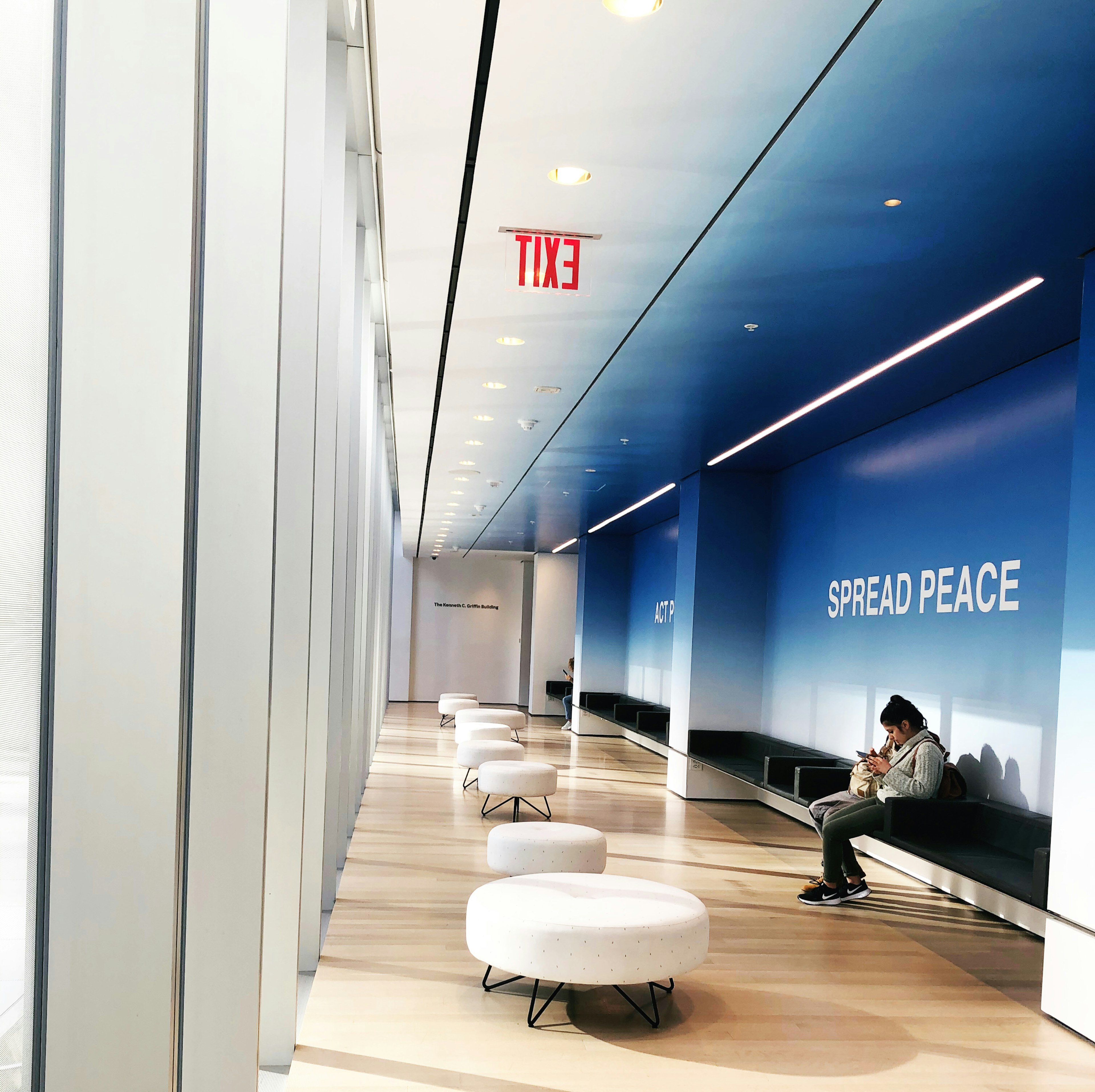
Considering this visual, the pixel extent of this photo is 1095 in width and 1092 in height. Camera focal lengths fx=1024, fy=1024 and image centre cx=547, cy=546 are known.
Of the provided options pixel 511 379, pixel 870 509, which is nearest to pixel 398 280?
pixel 511 379

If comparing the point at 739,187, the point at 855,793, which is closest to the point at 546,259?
the point at 739,187

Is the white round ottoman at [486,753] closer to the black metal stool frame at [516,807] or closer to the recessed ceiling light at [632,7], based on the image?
the black metal stool frame at [516,807]

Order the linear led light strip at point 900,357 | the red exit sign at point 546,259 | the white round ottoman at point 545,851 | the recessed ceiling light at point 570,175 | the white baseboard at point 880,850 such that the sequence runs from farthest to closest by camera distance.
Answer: the white baseboard at point 880,850, the white round ottoman at point 545,851, the linear led light strip at point 900,357, the red exit sign at point 546,259, the recessed ceiling light at point 570,175

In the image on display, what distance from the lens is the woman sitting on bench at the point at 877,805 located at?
6.46 m

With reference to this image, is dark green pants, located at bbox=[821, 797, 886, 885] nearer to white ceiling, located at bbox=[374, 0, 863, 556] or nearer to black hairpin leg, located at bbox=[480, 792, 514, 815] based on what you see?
black hairpin leg, located at bbox=[480, 792, 514, 815]

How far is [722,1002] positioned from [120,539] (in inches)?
153

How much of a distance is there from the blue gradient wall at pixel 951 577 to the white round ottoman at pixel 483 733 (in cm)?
298

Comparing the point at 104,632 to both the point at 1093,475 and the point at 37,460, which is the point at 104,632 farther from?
the point at 1093,475

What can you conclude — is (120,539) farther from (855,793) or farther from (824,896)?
(855,793)

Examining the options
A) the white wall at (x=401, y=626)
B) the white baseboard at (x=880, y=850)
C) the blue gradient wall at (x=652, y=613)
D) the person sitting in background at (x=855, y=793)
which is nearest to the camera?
the white baseboard at (x=880, y=850)

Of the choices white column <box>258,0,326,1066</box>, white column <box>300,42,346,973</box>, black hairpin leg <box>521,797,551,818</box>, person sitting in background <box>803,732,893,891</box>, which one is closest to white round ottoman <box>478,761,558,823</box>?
black hairpin leg <box>521,797,551,818</box>

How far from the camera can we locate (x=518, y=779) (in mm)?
8164

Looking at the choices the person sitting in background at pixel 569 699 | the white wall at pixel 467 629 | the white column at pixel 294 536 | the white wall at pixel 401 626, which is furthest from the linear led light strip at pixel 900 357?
the white wall at pixel 467 629

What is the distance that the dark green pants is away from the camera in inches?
255
